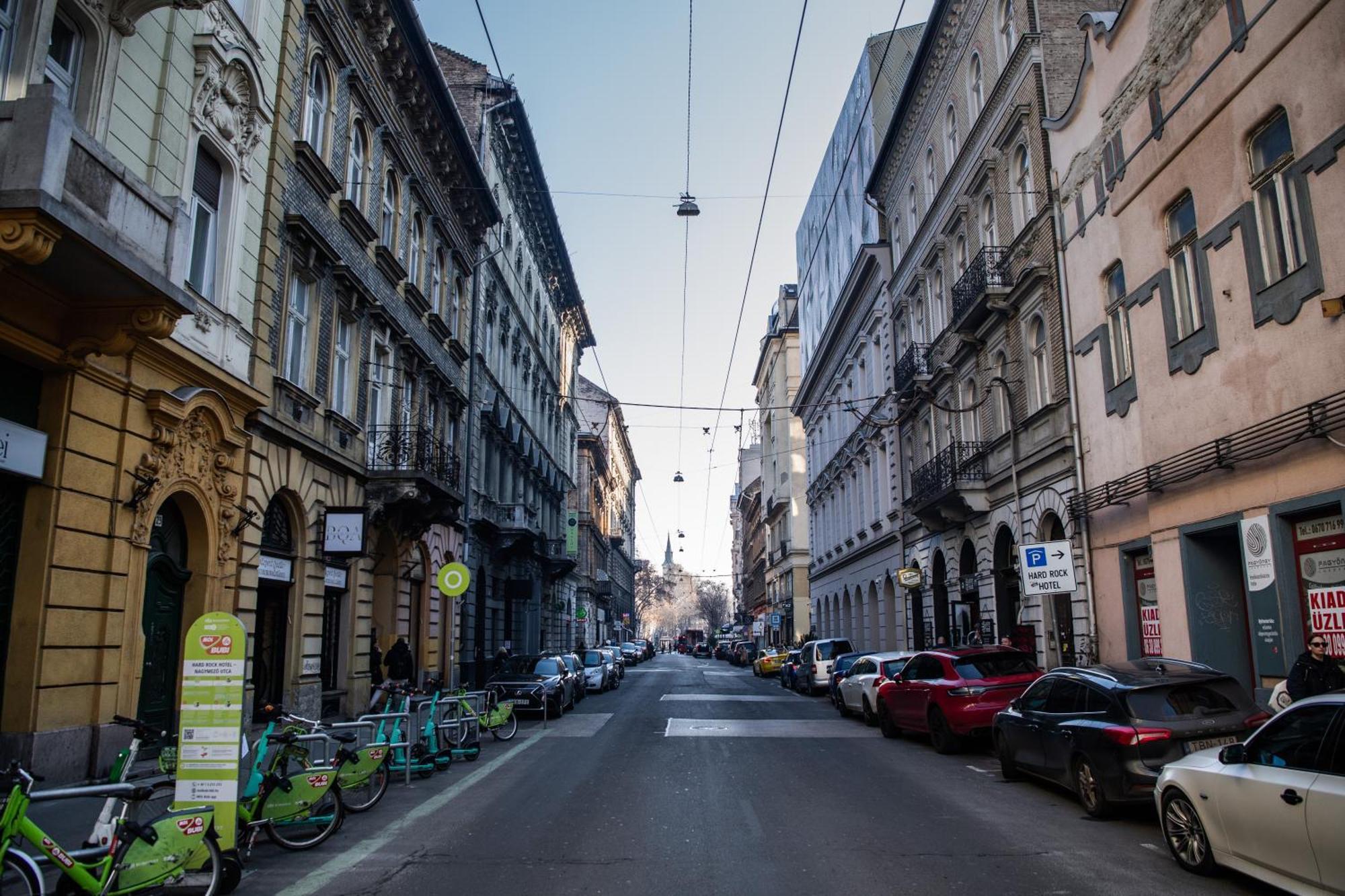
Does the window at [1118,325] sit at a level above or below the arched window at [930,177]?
below

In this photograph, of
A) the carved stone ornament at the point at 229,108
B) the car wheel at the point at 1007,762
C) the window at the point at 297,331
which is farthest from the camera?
the window at the point at 297,331

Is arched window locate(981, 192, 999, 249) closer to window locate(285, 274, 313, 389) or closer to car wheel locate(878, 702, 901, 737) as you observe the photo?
car wheel locate(878, 702, 901, 737)

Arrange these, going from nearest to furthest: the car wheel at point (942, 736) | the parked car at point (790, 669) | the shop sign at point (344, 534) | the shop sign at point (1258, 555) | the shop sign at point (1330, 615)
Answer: the shop sign at point (1330, 615)
the shop sign at point (1258, 555)
the car wheel at point (942, 736)
the shop sign at point (344, 534)
the parked car at point (790, 669)

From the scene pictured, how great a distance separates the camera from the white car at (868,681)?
1973 cm

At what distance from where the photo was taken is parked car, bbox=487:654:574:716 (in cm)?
2161

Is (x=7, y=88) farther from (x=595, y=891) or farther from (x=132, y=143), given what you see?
(x=595, y=891)

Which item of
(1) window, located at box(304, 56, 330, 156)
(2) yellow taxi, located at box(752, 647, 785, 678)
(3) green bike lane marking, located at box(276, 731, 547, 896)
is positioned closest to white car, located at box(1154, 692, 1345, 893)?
(3) green bike lane marking, located at box(276, 731, 547, 896)

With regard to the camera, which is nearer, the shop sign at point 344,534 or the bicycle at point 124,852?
the bicycle at point 124,852

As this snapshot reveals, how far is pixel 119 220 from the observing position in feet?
31.9

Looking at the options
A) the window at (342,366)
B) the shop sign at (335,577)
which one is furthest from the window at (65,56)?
the shop sign at (335,577)

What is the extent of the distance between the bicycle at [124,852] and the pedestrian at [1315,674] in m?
10.5

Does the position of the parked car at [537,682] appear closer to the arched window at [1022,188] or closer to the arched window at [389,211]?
the arched window at [389,211]

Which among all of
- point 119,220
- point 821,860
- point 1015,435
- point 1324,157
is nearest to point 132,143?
point 119,220

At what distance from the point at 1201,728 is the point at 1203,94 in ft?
30.9
